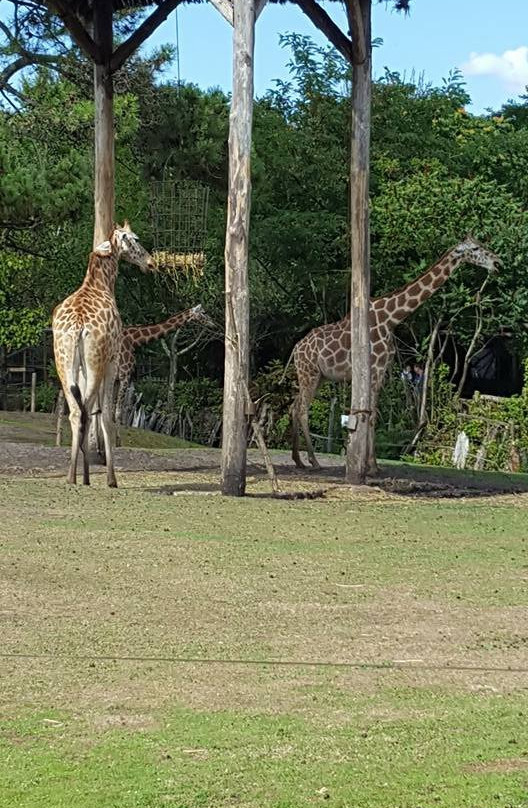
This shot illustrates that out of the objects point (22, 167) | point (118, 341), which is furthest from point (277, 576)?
point (22, 167)

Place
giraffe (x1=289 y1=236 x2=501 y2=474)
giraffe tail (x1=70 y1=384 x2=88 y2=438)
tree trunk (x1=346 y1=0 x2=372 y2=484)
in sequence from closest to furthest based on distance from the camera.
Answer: giraffe tail (x1=70 y1=384 x2=88 y2=438) → tree trunk (x1=346 y1=0 x2=372 y2=484) → giraffe (x1=289 y1=236 x2=501 y2=474)

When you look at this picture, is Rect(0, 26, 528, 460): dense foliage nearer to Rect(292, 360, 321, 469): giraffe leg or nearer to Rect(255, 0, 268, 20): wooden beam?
Rect(292, 360, 321, 469): giraffe leg

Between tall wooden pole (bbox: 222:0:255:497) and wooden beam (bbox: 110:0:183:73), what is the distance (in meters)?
3.54

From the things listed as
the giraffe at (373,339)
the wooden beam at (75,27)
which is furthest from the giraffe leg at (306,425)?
the wooden beam at (75,27)

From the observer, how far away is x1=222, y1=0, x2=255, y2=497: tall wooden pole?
13195mm

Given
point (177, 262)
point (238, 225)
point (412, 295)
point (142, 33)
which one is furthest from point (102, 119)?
point (238, 225)

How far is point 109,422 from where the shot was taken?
45.5 ft

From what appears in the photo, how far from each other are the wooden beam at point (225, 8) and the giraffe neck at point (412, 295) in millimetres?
4585

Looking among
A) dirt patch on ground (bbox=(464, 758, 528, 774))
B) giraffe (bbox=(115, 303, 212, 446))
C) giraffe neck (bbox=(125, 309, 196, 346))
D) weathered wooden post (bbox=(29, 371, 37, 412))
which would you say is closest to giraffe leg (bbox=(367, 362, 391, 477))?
giraffe (bbox=(115, 303, 212, 446))

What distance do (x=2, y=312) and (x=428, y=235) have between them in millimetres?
9474

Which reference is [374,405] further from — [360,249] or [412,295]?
[412,295]

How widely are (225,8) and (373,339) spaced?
15.4 feet

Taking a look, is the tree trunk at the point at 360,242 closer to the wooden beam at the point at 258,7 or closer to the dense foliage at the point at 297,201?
the wooden beam at the point at 258,7

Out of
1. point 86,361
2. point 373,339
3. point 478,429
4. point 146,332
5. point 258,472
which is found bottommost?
point 258,472
